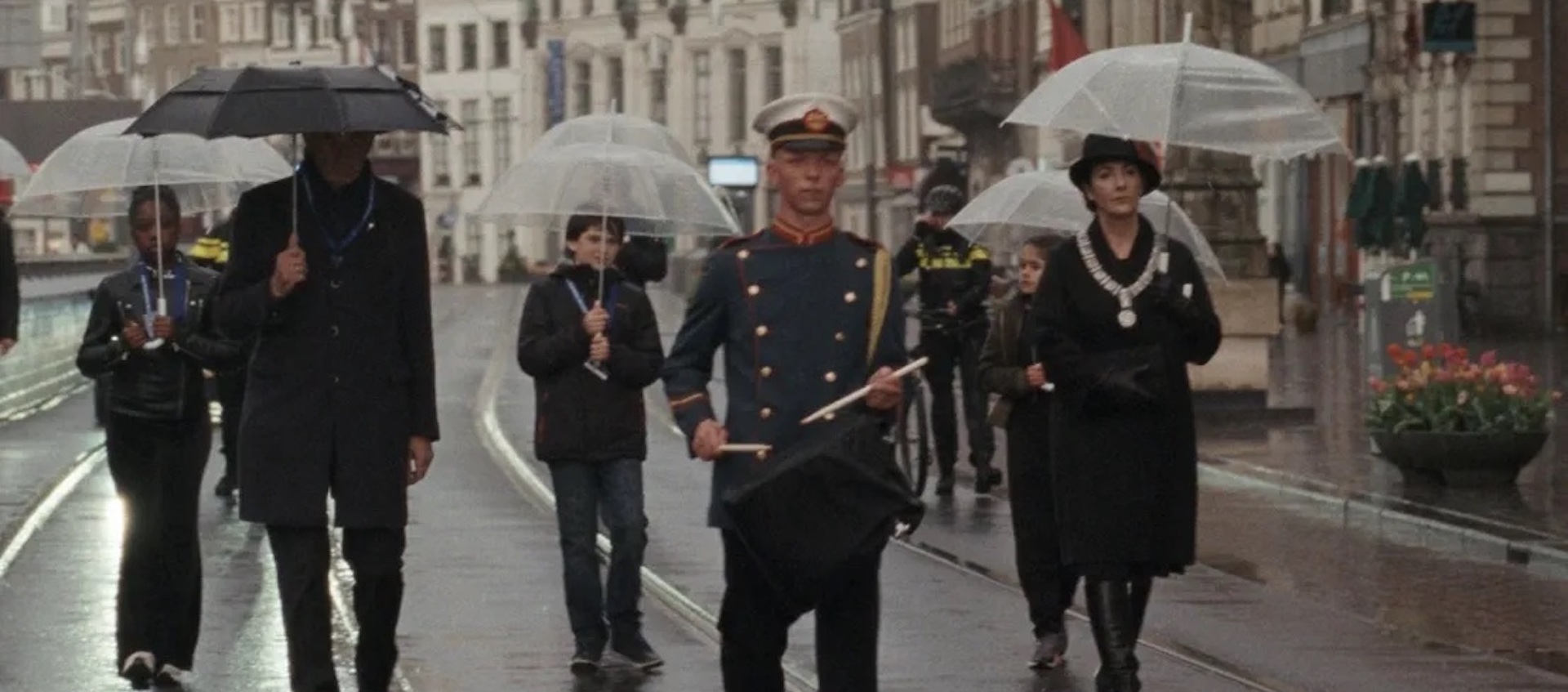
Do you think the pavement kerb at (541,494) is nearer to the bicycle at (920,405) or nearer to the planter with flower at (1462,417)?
the bicycle at (920,405)

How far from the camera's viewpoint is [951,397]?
72.5 feet

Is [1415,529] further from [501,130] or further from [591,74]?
[501,130]

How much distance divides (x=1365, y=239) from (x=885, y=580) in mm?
34055

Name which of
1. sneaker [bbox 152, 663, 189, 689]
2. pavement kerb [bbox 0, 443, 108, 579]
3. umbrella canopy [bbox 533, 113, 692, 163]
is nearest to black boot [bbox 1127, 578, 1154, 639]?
sneaker [bbox 152, 663, 189, 689]

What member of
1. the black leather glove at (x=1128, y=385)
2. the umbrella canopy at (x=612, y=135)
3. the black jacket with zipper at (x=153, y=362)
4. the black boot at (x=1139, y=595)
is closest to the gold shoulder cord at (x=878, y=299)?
the black leather glove at (x=1128, y=385)

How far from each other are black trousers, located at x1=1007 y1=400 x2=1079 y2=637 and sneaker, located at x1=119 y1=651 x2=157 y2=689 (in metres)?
2.89

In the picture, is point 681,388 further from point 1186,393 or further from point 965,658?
point 965,658

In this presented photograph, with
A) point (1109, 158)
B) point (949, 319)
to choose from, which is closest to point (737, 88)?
point (949, 319)

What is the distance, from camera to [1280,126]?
43.6ft

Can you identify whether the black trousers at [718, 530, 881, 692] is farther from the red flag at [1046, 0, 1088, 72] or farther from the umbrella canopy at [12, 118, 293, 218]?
the red flag at [1046, 0, 1088, 72]

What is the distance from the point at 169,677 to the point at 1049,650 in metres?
2.93

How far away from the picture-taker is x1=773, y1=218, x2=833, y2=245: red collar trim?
9.09m

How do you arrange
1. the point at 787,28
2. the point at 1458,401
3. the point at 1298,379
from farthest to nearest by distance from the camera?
1. the point at 787,28
2. the point at 1298,379
3. the point at 1458,401

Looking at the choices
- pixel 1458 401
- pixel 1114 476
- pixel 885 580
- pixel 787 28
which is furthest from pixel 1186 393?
pixel 787 28
